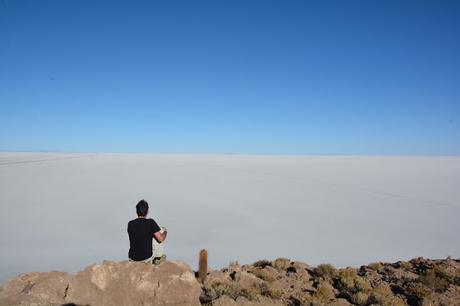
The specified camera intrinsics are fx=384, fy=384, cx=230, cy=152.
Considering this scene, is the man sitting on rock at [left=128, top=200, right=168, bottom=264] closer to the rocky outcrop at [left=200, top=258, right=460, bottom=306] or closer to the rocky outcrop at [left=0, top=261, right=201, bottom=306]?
the rocky outcrop at [left=0, top=261, right=201, bottom=306]

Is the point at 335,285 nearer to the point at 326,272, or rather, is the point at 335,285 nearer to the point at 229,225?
A: the point at 326,272

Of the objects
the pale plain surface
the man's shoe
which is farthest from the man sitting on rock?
the pale plain surface

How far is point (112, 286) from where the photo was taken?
17.2 feet

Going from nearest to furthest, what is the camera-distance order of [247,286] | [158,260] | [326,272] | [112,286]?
[112,286], [158,260], [247,286], [326,272]

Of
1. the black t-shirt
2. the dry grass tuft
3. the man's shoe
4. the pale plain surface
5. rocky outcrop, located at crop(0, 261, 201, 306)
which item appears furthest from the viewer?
the pale plain surface

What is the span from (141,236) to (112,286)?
0.80 meters

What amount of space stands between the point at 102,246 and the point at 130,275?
695 cm

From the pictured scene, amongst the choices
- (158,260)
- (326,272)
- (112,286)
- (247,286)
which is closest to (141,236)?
(158,260)

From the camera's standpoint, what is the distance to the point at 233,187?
27328 mm

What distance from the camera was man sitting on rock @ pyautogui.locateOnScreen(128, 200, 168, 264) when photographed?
5656mm

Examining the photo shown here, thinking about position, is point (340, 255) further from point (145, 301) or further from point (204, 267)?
point (145, 301)

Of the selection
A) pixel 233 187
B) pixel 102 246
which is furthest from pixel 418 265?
pixel 233 187

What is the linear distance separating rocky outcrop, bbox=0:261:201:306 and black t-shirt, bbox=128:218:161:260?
304 mm

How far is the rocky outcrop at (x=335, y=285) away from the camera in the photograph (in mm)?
6293
